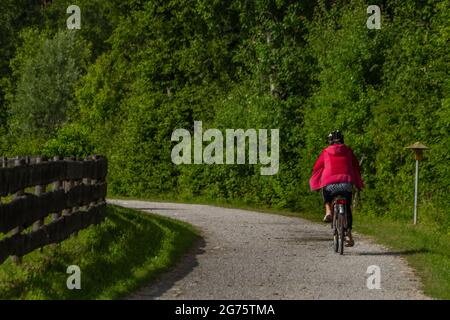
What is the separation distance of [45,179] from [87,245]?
186 centimetres

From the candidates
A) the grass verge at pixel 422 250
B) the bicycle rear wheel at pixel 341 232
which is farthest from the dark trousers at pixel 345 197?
the grass verge at pixel 422 250

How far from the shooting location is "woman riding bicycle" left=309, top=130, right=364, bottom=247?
16.8m

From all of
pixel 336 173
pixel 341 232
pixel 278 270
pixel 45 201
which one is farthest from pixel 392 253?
pixel 45 201

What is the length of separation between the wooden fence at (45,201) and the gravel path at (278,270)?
6.01 ft

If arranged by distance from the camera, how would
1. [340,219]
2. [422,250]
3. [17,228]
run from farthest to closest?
[422,250] < [340,219] < [17,228]

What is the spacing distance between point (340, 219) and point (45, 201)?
17.4ft

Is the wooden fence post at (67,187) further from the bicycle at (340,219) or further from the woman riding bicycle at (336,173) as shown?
the bicycle at (340,219)

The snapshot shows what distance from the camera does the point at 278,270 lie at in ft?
48.0

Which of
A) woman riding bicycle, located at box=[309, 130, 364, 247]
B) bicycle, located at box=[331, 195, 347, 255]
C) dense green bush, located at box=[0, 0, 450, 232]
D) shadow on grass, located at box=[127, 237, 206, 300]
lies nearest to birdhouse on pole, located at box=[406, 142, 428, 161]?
dense green bush, located at box=[0, 0, 450, 232]

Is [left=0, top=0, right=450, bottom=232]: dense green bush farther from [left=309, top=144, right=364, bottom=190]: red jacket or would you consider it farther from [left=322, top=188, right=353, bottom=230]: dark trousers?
[left=322, top=188, right=353, bottom=230]: dark trousers

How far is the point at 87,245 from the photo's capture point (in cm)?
1555

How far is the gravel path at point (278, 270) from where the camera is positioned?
12.2 m

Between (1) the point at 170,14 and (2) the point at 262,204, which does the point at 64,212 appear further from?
(1) the point at 170,14

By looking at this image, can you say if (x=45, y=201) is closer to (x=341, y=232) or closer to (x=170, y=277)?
(x=170, y=277)
